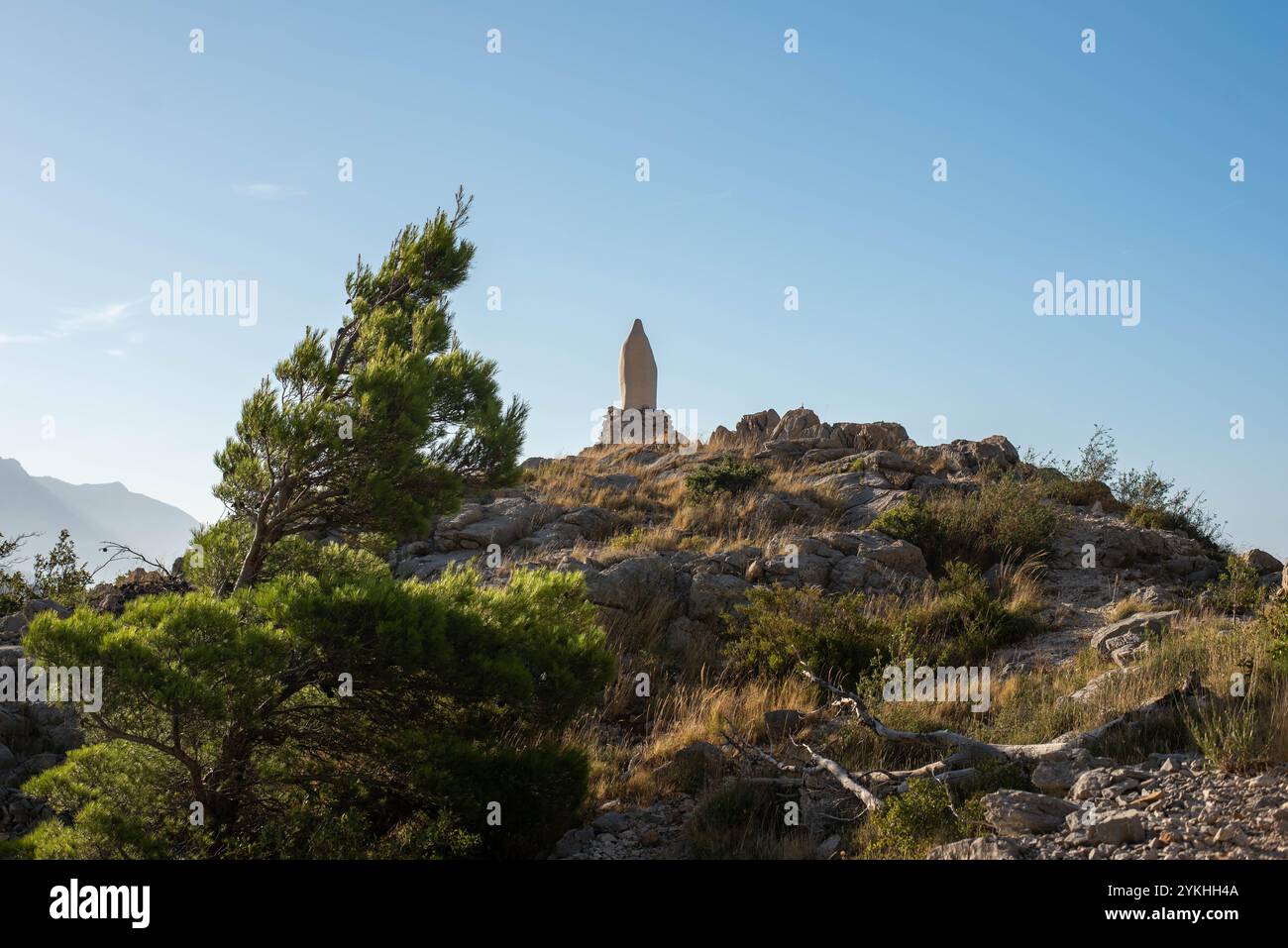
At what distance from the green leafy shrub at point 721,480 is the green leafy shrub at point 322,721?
12.2 metres

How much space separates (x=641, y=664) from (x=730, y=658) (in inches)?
43.2

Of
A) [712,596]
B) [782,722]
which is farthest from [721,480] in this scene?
[782,722]

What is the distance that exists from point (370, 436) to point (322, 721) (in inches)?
89.5

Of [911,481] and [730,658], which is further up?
[911,481]

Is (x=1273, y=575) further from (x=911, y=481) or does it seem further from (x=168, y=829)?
(x=168, y=829)

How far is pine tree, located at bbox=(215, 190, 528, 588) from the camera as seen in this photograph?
7.66 metres

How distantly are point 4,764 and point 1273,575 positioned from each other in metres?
17.2

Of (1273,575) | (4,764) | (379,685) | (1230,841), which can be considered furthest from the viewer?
(1273,575)

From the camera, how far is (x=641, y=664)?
1141 centimetres
